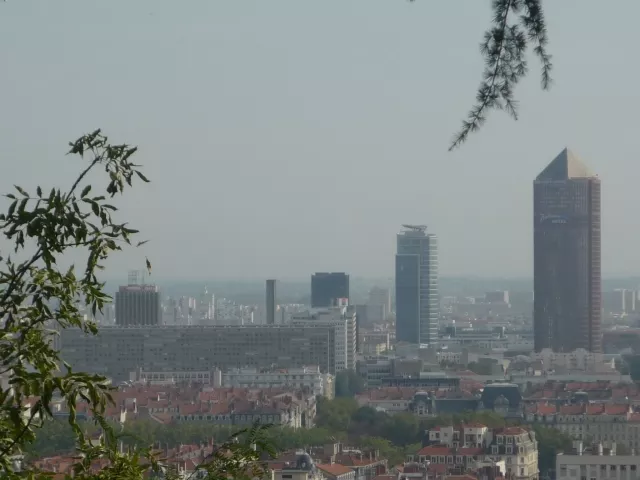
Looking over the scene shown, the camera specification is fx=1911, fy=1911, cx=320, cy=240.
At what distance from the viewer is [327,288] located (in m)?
122

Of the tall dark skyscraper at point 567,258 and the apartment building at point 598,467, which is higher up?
the tall dark skyscraper at point 567,258

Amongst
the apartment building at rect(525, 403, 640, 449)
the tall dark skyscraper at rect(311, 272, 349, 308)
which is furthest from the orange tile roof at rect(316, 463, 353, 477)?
the tall dark skyscraper at rect(311, 272, 349, 308)

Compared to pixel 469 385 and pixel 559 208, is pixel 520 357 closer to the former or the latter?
pixel 559 208

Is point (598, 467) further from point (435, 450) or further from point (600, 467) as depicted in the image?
point (435, 450)

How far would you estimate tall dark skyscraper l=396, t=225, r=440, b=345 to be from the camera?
121 metres

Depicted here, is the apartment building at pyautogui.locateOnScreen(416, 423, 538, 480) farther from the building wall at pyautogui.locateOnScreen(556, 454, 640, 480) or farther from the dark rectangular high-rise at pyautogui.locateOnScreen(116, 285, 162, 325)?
the dark rectangular high-rise at pyautogui.locateOnScreen(116, 285, 162, 325)

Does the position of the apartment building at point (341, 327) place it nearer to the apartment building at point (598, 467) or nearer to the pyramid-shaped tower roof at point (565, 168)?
the pyramid-shaped tower roof at point (565, 168)

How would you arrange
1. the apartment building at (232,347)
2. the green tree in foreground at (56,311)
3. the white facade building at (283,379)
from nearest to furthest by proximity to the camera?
the green tree in foreground at (56,311)
the white facade building at (283,379)
the apartment building at (232,347)

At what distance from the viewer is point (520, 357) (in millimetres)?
96625

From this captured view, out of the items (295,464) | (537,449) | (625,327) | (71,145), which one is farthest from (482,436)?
(625,327)

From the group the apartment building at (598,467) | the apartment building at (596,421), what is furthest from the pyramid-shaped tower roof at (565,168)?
the apartment building at (598,467)

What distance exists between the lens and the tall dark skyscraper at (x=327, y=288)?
121m

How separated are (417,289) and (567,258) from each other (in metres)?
18.3

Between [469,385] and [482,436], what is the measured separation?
27.7 meters
